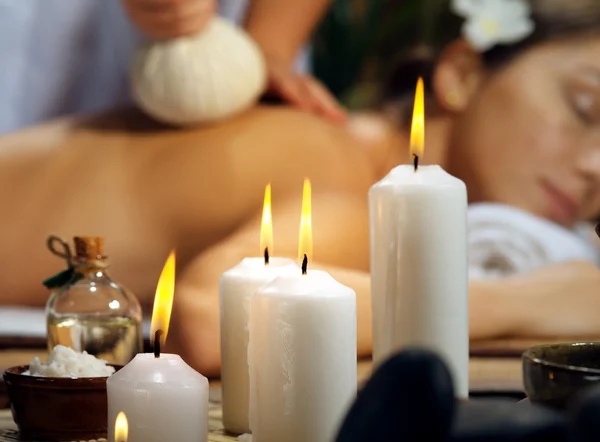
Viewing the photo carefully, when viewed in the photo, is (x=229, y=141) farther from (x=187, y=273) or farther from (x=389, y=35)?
(x=389, y=35)

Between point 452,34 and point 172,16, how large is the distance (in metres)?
0.67

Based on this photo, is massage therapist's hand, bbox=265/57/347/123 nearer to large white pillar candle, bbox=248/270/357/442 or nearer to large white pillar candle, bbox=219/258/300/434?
large white pillar candle, bbox=219/258/300/434

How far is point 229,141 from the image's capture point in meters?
1.52

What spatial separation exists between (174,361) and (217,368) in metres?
0.58

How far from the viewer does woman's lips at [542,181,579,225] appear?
68.0 inches

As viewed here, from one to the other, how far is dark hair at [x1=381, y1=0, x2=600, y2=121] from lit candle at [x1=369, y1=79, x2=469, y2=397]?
124 cm

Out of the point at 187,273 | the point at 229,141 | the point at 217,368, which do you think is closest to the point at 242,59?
the point at 229,141

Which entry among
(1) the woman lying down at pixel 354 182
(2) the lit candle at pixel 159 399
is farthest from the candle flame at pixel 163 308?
(1) the woman lying down at pixel 354 182

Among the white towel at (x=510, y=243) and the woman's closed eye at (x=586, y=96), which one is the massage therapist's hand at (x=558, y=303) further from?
the woman's closed eye at (x=586, y=96)

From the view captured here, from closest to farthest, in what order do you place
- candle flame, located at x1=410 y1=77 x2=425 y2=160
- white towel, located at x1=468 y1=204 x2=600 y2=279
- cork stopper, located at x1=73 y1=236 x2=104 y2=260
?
candle flame, located at x1=410 y1=77 x2=425 y2=160 → cork stopper, located at x1=73 y1=236 x2=104 y2=260 → white towel, located at x1=468 y1=204 x2=600 y2=279

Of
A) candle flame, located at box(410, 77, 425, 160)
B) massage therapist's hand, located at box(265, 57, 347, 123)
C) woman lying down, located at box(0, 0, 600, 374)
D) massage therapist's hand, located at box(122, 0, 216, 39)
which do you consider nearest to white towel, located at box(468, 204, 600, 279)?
woman lying down, located at box(0, 0, 600, 374)

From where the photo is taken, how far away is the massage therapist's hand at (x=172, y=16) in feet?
4.78

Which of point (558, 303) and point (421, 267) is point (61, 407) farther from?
point (558, 303)

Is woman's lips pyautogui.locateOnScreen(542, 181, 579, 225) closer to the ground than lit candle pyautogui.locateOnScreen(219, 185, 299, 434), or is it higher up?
higher up
